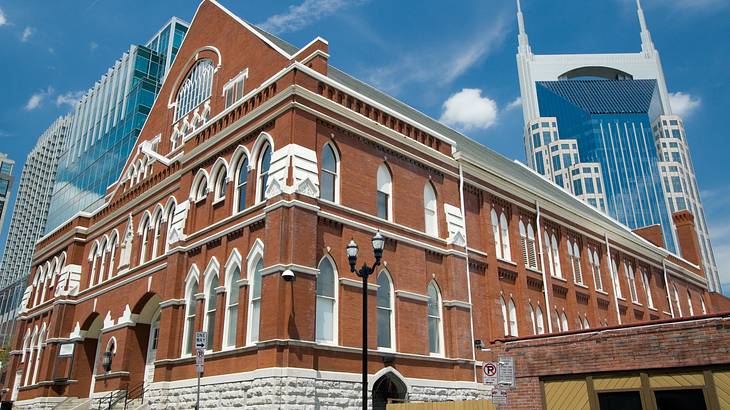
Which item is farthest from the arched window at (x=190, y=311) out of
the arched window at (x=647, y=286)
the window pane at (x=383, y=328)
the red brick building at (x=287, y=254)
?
the arched window at (x=647, y=286)

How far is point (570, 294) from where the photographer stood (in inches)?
1275

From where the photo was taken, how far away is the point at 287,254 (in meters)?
18.1

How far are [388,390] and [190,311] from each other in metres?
7.77

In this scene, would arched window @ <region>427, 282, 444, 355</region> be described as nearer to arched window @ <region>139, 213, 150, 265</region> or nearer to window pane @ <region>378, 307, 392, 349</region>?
window pane @ <region>378, 307, 392, 349</region>

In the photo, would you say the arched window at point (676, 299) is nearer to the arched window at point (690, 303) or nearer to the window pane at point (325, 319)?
the arched window at point (690, 303)

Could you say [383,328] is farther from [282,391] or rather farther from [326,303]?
[282,391]

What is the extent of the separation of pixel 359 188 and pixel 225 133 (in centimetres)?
566

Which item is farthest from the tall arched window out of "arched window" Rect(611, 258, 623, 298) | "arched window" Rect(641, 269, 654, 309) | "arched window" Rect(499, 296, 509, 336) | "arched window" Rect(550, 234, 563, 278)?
"arched window" Rect(641, 269, 654, 309)

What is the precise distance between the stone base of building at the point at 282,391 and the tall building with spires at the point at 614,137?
128 meters

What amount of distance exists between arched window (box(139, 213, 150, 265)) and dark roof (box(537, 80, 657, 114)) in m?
141

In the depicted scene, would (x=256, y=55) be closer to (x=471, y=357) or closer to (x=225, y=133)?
(x=225, y=133)

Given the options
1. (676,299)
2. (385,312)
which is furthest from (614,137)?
(385,312)

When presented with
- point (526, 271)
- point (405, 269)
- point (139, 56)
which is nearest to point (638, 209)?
point (139, 56)

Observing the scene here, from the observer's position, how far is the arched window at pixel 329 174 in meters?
20.5
